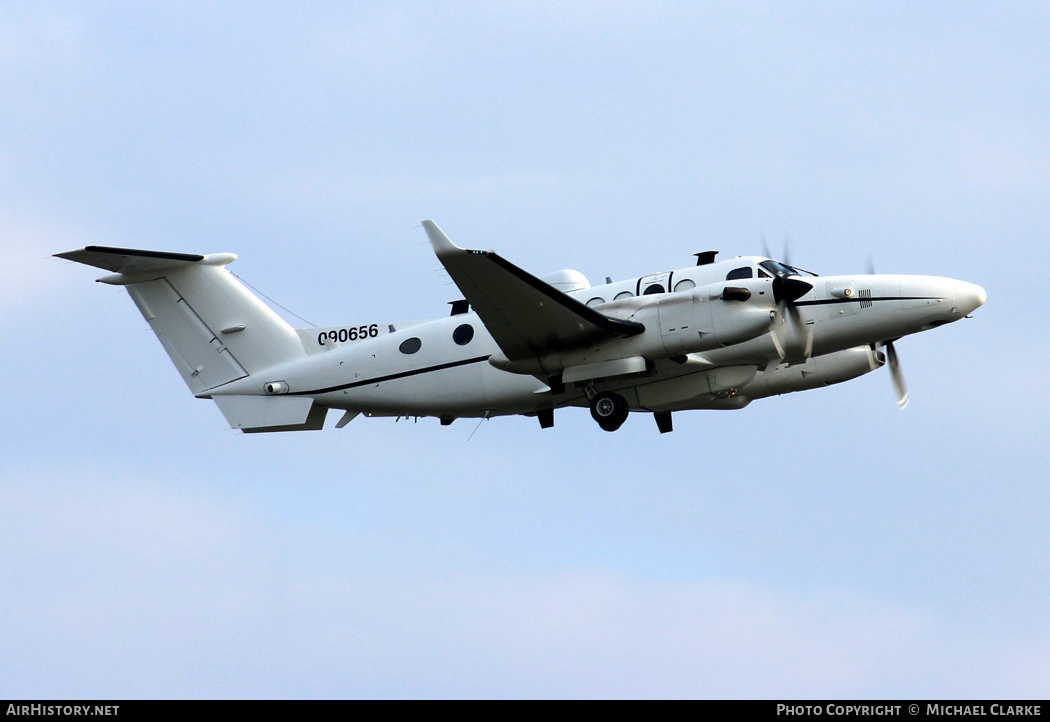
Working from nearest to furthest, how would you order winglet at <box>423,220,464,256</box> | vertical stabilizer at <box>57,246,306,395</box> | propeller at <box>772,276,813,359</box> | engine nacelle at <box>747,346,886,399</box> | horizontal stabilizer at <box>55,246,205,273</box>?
winglet at <box>423,220,464,256</box> → propeller at <box>772,276,813,359</box> → horizontal stabilizer at <box>55,246,205,273</box> → vertical stabilizer at <box>57,246,306,395</box> → engine nacelle at <box>747,346,886,399</box>

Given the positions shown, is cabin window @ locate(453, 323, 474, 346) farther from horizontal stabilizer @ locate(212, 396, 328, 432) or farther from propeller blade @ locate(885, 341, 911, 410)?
propeller blade @ locate(885, 341, 911, 410)

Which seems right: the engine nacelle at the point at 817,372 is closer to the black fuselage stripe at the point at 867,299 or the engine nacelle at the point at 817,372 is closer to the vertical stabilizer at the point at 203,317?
the black fuselage stripe at the point at 867,299

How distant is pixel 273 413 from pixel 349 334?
6.62ft

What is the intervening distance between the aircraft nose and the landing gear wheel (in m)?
5.74

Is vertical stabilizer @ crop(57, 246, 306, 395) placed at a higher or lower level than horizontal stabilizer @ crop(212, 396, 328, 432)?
higher

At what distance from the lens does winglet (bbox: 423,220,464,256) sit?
18625mm

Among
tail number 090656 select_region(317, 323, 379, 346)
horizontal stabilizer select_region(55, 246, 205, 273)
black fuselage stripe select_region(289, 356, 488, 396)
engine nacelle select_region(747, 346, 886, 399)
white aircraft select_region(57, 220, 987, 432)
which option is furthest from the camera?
engine nacelle select_region(747, 346, 886, 399)

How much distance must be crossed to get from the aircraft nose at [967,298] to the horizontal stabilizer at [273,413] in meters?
11.2

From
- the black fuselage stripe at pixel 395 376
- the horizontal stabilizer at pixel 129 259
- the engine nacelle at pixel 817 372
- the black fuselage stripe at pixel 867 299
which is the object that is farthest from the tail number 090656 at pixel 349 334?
the black fuselage stripe at pixel 867 299

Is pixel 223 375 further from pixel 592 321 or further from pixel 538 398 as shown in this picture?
pixel 592 321
